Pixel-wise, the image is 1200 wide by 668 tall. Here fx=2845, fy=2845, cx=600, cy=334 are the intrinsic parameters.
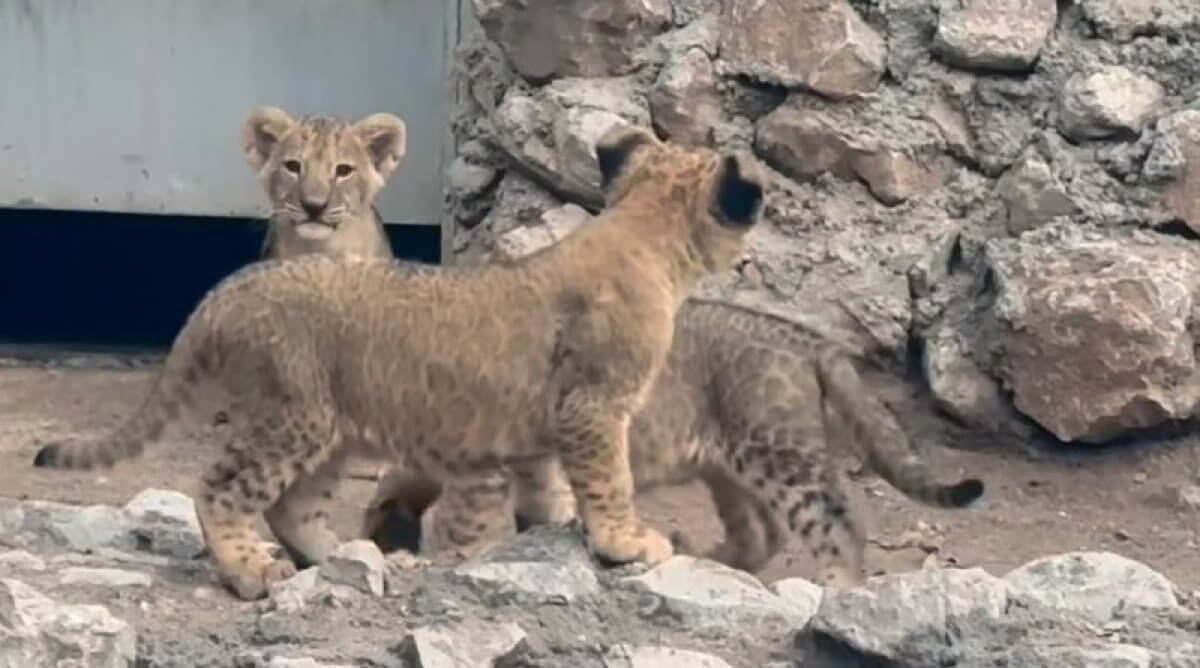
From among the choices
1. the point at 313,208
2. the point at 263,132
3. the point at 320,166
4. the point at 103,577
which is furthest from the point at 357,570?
the point at 263,132

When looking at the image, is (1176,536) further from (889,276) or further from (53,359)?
(53,359)

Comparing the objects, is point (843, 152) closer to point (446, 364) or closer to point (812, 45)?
point (812, 45)

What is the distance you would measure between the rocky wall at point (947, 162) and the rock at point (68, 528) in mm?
2114

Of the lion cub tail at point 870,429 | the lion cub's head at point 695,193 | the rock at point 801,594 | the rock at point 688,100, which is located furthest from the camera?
the rock at point 688,100

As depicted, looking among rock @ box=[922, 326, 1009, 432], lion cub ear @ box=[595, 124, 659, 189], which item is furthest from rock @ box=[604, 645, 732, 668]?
rock @ box=[922, 326, 1009, 432]

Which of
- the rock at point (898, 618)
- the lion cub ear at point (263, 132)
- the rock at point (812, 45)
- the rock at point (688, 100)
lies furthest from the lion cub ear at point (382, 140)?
the rock at point (898, 618)

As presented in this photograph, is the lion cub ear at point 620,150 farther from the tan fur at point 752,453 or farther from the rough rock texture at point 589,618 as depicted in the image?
the rough rock texture at point 589,618

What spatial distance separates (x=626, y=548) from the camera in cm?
593

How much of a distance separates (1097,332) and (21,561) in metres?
3.18

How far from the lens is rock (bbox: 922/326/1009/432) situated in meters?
8.13

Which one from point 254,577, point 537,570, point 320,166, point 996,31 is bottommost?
point 254,577

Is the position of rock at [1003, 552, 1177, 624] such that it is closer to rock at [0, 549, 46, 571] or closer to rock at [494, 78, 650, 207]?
rock at [0, 549, 46, 571]

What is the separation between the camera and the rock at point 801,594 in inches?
225

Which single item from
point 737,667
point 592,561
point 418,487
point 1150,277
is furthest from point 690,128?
→ point 737,667
